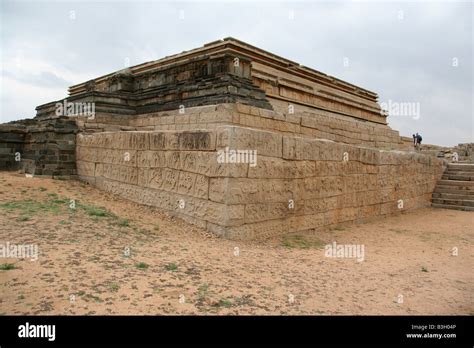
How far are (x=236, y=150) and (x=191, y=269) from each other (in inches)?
81.5

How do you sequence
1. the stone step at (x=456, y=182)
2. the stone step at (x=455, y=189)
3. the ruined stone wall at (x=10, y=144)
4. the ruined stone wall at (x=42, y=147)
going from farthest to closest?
the stone step at (x=456, y=182) → the stone step at (x=455, y=189) → the ruined stone wall at (x=10, y=144) → the ruined stone wall at (x=42, y=147)

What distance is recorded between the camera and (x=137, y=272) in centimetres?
368

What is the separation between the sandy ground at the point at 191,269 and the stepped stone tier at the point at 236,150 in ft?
1.72

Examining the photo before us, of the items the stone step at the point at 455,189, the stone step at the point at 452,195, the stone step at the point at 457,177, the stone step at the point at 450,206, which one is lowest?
the stone step at the point at 450,206

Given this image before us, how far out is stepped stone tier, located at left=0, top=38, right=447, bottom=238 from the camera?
5.52m

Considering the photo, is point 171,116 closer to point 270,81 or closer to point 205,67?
point 205,67

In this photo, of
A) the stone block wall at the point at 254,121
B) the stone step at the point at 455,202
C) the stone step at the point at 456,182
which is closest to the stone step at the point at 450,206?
the stone step at the point at 455,202

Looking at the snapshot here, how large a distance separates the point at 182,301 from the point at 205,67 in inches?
359

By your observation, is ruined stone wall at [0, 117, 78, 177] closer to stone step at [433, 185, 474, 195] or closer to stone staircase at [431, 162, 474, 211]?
stone staircase at [431, 162, 474, 211]

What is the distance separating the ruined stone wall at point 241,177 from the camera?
536cm

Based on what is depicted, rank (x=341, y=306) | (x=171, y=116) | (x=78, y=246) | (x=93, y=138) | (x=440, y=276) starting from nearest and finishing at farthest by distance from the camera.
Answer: (x=341, y=306) → (x=78, y=246) → (x=440, y=276) → (x=93, y=138) → (x=171, y=116)

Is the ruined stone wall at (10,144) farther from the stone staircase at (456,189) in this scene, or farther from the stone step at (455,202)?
the stone step at (455,202)

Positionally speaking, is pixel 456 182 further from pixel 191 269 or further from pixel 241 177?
pixel 191 269

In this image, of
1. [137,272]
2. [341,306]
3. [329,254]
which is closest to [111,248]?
[137,272]
